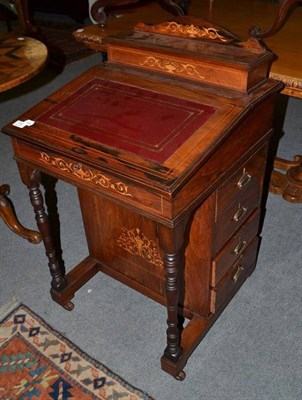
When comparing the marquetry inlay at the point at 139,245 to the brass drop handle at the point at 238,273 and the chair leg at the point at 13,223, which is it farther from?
the chair leg at the point at 13,223

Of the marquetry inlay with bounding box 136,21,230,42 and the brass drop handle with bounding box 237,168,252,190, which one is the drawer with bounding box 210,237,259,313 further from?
the marquetry inlay with bounding box 136,21,230,42

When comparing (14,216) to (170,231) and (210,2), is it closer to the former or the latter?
(170,231)

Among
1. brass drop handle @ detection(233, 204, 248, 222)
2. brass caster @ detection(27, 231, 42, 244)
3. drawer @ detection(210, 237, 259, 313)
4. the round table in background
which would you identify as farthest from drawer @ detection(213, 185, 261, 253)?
brass caster @ detection(27, 231, 42, 244)

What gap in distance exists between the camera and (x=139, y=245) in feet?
6.12

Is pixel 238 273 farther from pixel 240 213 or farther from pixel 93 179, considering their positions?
pixel 93 179

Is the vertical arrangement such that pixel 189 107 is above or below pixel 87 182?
above

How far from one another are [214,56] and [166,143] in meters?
0.38

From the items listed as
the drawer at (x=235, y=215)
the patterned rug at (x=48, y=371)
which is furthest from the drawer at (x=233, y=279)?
the patterned rug at (x=48, y=371)

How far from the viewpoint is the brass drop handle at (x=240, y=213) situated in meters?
1.71

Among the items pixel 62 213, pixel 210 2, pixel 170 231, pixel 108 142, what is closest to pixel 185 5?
pixel 210 2

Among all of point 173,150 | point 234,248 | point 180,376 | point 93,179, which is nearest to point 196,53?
point 173,150

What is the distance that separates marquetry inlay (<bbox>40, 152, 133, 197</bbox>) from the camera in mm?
1286

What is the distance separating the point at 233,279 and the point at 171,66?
0.91 metres

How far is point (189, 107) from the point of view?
138 centimetres
